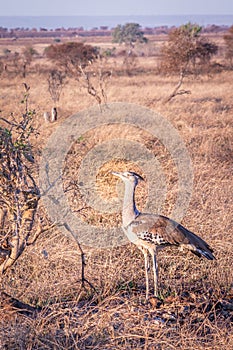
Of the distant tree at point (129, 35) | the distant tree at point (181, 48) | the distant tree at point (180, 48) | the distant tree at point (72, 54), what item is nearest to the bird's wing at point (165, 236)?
the distant tree at point (180, 48)

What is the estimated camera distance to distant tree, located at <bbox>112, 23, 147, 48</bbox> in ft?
A: 197

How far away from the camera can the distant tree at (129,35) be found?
60.2m

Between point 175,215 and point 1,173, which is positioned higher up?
point 1,173

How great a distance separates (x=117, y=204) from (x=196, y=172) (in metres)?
1.69

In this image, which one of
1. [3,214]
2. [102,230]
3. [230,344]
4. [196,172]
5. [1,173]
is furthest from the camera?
[196,172]

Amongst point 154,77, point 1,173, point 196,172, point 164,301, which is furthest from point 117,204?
point 154,77

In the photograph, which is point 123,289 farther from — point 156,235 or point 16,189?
point 16,189

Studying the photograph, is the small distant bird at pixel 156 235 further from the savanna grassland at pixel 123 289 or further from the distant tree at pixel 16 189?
the distant tree at pixel 16 189

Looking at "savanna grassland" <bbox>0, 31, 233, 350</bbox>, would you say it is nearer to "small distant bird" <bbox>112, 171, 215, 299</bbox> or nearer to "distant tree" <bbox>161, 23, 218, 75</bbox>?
"small distant bird" <bbox>112, 171, 215, 299</bbox>

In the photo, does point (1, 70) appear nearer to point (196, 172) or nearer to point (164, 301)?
point (196, 172)

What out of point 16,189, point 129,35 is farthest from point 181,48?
point 129,35

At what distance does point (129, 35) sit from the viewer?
6225cm

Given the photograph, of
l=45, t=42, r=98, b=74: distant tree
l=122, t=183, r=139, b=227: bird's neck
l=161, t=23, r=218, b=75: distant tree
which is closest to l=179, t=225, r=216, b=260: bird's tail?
l=122, t=183, r=139, b=227: bird's neck

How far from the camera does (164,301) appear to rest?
3938 mm
